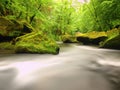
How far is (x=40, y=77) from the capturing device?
15.9 ft

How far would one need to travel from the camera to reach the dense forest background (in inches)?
527

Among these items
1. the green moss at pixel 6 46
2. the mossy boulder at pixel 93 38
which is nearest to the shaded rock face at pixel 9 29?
the green moss at pixel 6 46

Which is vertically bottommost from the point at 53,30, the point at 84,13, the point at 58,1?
the point at 53,30

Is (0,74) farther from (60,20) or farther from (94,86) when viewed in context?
(60,20)

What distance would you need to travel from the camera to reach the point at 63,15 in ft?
82.4

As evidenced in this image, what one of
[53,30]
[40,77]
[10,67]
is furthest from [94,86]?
[53,30]

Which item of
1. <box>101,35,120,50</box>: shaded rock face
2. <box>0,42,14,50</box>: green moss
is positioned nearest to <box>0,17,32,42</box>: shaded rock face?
<box>0,42,14,50</box>: green moss

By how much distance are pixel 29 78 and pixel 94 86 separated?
1778mm

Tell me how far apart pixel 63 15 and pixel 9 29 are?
1486cm

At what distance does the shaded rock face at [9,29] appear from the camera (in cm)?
1084

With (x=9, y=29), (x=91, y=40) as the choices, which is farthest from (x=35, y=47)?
(x=91, y=40)

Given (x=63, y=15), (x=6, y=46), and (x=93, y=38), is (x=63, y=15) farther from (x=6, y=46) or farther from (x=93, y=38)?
(x=6, y=46)

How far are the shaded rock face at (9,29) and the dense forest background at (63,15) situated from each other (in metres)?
0.11

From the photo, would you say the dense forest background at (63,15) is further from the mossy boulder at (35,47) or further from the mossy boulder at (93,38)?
the mossy boulder at (35,47)
